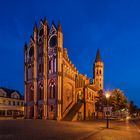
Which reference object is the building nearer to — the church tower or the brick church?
the brick church

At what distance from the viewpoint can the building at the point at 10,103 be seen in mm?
77000

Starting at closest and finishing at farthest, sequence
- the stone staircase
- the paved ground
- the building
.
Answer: the paved ground < the stone staircase < the building

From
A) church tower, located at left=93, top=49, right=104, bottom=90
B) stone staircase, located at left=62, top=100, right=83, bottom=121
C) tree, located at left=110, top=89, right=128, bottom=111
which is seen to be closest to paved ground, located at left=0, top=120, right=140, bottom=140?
stone staircase, located at left=62, top=100, right=83, bottom=121

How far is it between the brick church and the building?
15580mm

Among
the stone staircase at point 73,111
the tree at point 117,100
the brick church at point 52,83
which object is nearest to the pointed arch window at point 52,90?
the brick church at point 52,83

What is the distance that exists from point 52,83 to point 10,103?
2939 cm

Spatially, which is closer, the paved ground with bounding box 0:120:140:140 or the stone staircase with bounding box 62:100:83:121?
the paved ground with bounding box 0:120:140:140

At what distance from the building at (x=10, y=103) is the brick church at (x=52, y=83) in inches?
613

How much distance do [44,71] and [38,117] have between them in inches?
469

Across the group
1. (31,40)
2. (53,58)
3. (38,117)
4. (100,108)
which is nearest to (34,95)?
(38,117)

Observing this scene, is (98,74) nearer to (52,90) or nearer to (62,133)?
(52,90)

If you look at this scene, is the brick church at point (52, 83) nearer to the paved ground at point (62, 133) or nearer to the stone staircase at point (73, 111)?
the stone staircase at point (73, 111)

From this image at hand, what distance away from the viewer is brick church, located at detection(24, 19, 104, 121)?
55781mm

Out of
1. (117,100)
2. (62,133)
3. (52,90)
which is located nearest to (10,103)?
(52,90)
